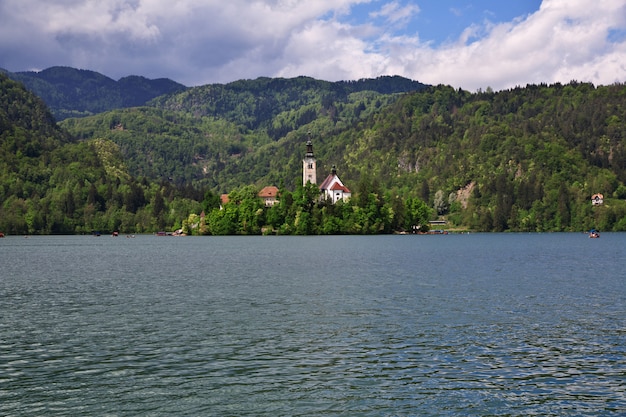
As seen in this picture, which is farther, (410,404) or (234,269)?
(234,269)

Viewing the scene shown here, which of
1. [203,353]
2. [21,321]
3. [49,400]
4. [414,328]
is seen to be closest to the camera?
[49,400]

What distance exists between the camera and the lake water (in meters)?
28.8

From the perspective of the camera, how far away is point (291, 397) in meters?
29.6

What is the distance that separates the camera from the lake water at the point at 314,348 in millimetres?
28844

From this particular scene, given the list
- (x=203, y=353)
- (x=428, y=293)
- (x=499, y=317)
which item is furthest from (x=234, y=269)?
(x=203, y=353)

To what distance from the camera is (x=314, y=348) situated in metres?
39.5

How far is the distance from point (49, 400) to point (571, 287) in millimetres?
57831

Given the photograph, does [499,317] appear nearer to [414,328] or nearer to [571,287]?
[414,328]

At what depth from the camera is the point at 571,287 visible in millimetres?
72312

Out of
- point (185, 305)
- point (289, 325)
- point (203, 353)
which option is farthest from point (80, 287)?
point (203, 353)

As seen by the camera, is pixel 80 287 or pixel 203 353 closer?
pixel 203 353

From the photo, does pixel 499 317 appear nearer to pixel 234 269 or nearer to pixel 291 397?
pixel 291 397

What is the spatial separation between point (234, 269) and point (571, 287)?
47.1 metres

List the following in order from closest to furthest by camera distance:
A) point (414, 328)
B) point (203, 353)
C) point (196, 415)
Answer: point (196, 415), point (203, 353), point (414, 328)
